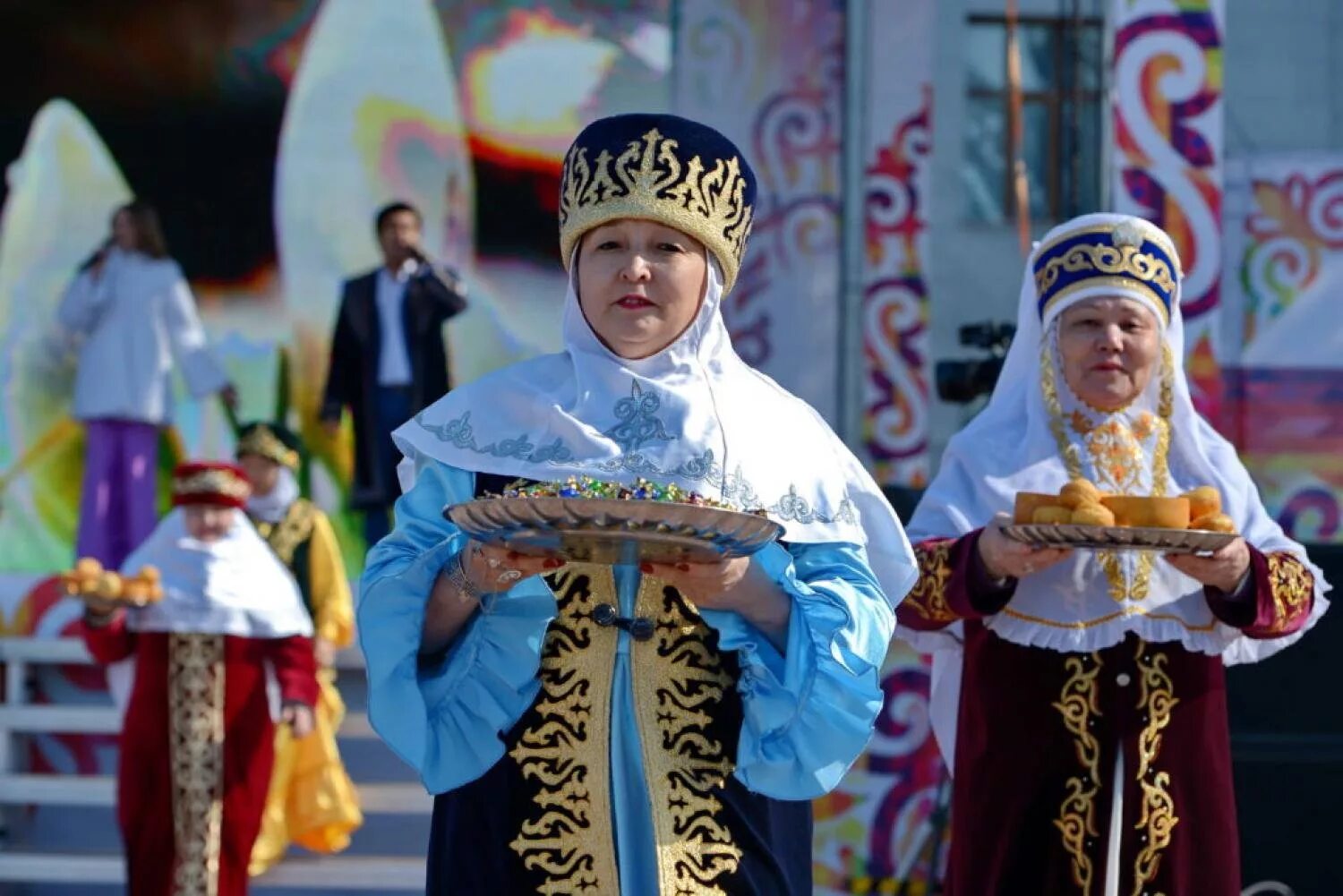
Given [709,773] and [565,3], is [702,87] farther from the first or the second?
[709,773]

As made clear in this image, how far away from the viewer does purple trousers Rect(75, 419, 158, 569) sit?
1124cm

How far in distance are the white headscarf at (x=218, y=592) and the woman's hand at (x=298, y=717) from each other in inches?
9.7

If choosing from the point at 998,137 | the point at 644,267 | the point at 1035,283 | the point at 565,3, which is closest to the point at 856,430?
the point at 565,3

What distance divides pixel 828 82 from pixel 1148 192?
375 cm

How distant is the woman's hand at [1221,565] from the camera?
446 cm

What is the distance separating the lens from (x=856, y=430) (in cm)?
1063

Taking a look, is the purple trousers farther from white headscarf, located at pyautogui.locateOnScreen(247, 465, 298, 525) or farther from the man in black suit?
white headscarf, located at pyautogui.locateOnScreen(247, 465, 298, 525)

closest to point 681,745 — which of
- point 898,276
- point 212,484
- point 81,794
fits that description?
point 212,484

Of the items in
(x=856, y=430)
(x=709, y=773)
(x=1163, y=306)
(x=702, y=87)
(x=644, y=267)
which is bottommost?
(x=709, y=773)

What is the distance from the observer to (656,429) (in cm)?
332

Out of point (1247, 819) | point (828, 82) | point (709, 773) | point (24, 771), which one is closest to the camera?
point (709, 773)

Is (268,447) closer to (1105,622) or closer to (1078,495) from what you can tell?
(1105,622)

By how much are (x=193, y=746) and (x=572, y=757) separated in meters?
4.72

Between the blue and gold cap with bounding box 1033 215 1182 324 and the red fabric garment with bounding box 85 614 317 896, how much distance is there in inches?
147
